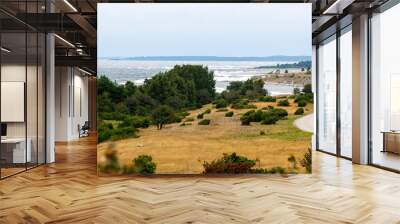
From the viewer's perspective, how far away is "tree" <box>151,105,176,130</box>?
7359 mm

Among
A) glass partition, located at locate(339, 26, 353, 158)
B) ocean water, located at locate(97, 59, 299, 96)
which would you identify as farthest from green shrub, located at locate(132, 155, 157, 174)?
glass partition, located at locate(339, 26, 353, 158)

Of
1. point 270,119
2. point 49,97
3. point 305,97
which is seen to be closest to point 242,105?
point 270,119

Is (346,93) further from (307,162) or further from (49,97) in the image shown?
(49,97)

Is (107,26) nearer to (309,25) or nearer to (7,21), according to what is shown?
(7,21)

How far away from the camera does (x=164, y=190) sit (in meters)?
5.99

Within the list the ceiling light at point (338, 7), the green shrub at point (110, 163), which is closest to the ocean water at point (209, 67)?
the green shrub at point (110, 163)

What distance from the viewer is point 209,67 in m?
7.50

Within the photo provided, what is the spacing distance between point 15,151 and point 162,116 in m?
2.54

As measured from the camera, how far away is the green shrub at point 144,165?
23.9 ft

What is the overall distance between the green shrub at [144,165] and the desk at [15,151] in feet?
6.53

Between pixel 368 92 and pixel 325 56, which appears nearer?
pixel 368 92

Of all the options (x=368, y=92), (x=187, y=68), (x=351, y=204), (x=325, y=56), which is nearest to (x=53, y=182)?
(x=187, y=68)

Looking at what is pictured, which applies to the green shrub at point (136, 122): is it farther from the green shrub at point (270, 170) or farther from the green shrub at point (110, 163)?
the green shrub at point (270, 170)

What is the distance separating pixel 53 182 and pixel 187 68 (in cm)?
285
